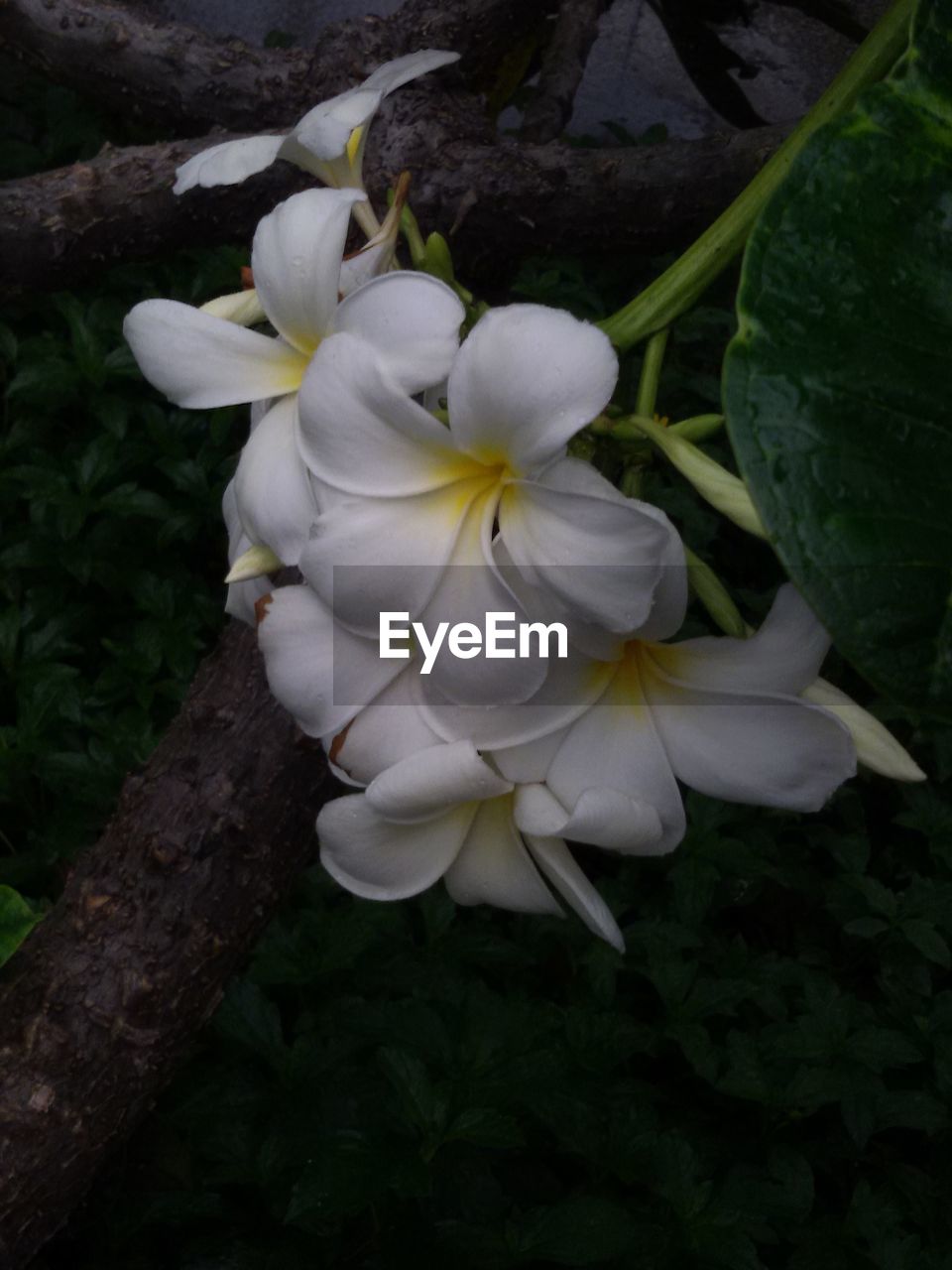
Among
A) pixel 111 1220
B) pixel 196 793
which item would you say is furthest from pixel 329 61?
pixel 111 1220

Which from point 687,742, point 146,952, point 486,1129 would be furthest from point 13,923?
point 687,742

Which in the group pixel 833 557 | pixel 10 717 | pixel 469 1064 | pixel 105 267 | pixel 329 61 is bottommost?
pixel 10 717

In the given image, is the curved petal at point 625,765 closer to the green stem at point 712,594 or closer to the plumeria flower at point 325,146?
the green stem at point 712,594

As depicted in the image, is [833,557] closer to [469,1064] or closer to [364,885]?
[364,885]

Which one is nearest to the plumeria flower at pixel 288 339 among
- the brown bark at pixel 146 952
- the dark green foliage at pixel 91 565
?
the brown bark at pixel 146 952

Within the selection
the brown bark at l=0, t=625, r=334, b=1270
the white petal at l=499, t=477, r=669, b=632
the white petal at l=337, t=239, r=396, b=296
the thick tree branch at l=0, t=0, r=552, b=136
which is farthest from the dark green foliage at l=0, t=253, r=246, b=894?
the white petal at l=499, t=477, r=669, b=632

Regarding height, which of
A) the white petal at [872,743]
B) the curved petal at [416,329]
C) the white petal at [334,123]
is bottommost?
the white petal at [872,743]
